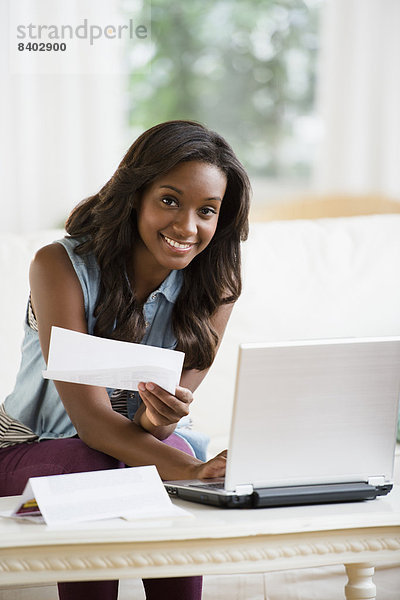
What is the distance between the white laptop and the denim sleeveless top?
17.7 inches

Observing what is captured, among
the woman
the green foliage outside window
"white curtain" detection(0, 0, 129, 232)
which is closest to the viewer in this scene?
the woman

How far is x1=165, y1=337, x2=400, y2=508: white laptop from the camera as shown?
3.75 feet

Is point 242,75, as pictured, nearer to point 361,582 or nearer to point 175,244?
point 175,244

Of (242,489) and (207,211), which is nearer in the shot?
(242,489)

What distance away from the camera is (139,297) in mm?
1650

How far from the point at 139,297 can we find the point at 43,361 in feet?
0.75

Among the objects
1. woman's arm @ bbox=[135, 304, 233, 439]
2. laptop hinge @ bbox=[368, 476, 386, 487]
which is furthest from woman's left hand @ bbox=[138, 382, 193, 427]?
laptop hinge @ bbox=[368, 476, 386, 487]

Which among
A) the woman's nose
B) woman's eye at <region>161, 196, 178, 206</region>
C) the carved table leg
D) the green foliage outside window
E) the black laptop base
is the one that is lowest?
the carved table leg

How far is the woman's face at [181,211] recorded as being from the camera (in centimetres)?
149

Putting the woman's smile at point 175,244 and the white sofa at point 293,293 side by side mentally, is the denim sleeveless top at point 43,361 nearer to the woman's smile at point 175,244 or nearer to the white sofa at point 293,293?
the woman's smile at point 175,244

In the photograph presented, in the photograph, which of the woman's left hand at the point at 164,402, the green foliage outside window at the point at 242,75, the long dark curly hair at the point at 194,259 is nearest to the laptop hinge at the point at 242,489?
the woman's left hand at the point at 164,402

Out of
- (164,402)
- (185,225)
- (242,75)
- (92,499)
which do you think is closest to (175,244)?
(185,225)

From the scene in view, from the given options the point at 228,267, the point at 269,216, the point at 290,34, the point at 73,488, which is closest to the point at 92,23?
the point at 269,216

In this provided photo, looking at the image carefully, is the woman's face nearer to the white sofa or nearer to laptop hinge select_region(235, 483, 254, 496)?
laptop hinge select_region(235, 483, 254, 496)
